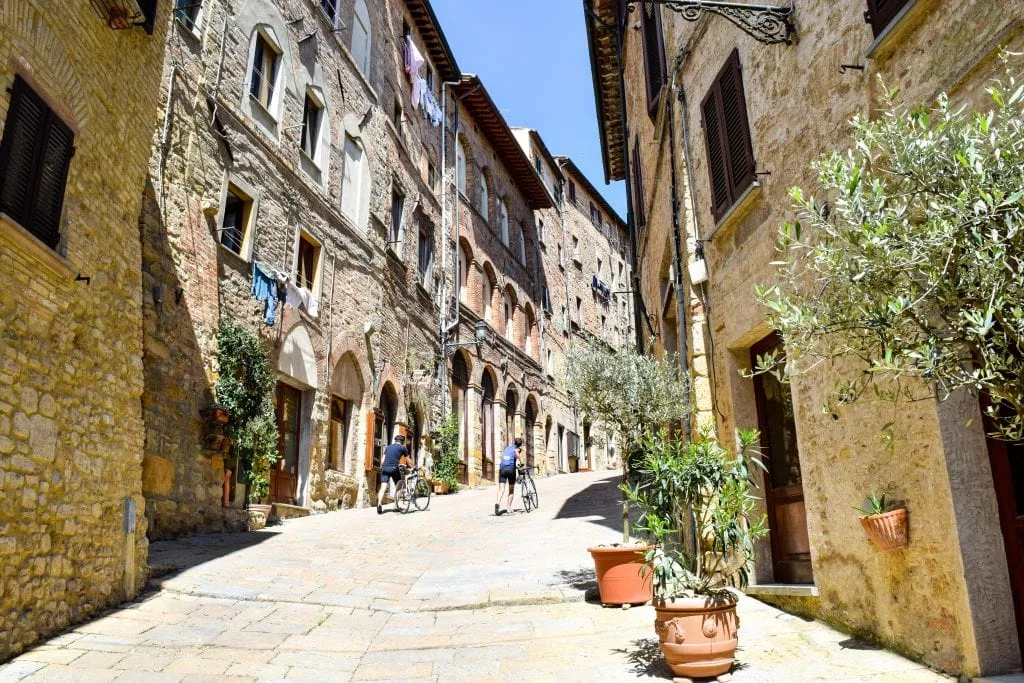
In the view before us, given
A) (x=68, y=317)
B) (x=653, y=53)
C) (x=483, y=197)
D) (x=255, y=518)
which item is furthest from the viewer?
(x=483, y=197)

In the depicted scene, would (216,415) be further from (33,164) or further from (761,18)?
(761,18)

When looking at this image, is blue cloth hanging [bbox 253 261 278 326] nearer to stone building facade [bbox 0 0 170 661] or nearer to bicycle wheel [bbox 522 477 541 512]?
stone building facade [bbox 0 0 170 661]

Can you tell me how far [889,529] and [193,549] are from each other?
7.02m

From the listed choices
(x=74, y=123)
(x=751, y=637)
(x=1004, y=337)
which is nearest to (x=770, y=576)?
(x=751, y=637)

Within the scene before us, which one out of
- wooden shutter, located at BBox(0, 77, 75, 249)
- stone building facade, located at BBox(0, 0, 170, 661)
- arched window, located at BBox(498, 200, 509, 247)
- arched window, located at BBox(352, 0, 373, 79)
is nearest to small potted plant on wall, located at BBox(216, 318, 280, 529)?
stone building facade, located at BBox(0, 0, 170, 661)

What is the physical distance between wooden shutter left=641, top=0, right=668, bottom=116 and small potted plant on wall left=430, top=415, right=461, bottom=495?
10.7 metres

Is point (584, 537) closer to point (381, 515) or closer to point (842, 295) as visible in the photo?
point (381, 515)

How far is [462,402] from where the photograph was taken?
21.6 m

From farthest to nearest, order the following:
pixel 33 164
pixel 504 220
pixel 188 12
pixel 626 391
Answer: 1. pixel 504 220
2. pixel 188 12
3. pixel 626 391
4. pixel 33 164

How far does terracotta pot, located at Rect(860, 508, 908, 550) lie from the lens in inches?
183

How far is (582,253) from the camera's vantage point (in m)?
35.8

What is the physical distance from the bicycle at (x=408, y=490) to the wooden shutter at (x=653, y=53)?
763 cm

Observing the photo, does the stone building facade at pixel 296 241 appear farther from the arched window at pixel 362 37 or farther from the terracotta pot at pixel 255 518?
the terracotta pot at pixel 255 518

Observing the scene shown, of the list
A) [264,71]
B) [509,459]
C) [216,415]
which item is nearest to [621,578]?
[216,415]
